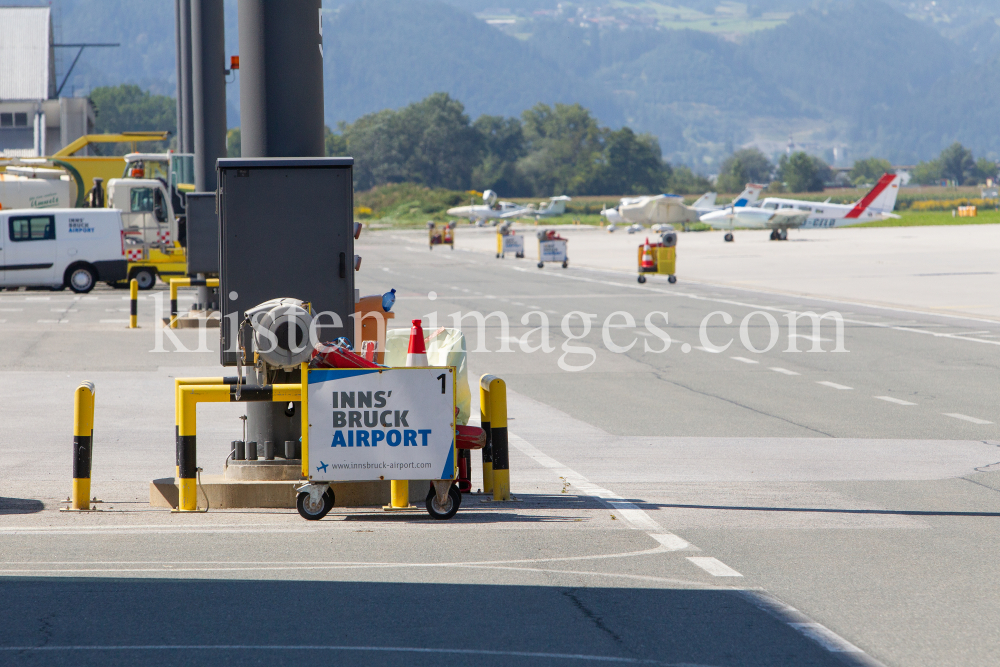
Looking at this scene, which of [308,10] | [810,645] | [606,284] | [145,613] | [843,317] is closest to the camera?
[810,645]

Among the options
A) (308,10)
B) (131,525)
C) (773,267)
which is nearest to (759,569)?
(131,525)

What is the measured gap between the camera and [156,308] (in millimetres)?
27422

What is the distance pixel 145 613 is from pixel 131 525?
2125mm

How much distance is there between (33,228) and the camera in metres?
31.6

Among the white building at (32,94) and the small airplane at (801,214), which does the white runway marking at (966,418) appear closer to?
the small airplane at (801,214)

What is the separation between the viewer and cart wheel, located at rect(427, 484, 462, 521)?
25.3ft

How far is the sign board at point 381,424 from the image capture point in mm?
7531

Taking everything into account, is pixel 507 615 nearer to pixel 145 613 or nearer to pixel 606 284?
pixel 145 613

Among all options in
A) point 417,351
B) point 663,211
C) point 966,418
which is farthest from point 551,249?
point 663,211

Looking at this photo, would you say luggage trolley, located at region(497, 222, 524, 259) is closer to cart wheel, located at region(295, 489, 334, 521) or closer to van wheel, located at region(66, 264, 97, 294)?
van wheel, located at region(66, 264, 97, 294)

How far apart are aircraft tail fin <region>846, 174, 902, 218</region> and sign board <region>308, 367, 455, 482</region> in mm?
75307

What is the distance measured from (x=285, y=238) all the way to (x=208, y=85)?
13.9 metres

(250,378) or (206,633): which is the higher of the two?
(250,378)

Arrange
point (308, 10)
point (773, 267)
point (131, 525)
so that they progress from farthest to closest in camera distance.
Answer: point (773, 267)
point (308, 10)
point (131, 525)
